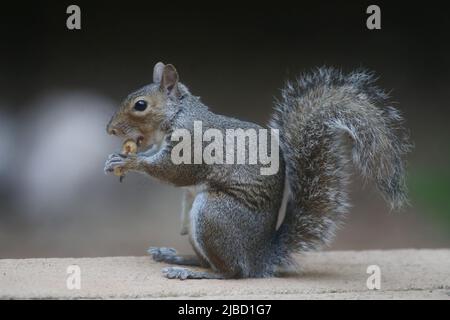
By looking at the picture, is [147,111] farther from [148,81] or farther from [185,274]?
[148,81]

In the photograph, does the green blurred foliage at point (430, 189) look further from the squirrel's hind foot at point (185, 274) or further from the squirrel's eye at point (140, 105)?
the squirrel's eye at point (140, 105)

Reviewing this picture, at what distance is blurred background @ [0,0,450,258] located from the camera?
4.33 metres

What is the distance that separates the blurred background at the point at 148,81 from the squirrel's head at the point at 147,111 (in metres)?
1.31

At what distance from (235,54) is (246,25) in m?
0.22

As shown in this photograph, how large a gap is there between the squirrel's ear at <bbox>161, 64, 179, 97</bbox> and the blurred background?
4.38 ft

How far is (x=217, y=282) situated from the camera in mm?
2785

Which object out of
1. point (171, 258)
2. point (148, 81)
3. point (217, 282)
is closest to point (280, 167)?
point (217, 282)

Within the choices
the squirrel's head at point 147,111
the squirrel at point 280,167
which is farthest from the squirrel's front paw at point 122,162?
the squirrel's head at point 147,111

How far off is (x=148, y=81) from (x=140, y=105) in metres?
1.52

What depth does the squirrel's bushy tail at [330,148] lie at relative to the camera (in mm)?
2828

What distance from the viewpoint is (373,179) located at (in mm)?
2826

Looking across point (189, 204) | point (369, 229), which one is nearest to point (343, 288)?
point (189, 204)

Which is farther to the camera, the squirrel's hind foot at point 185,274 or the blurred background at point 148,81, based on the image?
the blurred background at point 148,81

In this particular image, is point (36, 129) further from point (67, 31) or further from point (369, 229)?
point (369, 229)
